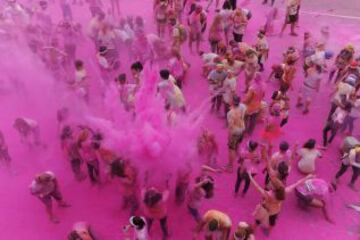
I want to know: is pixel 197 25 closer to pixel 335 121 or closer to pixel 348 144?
pixel 335 121

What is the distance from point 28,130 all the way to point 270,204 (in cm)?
456

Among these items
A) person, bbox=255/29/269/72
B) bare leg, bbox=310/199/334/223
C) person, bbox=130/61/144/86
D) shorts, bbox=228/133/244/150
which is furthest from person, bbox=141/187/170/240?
person, bbox=255/29/269/72

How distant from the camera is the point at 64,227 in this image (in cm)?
725

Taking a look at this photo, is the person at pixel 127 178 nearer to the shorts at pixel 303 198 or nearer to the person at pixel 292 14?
the shorts at pixel 303 198

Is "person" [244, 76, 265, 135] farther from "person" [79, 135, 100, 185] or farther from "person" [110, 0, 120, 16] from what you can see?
"person" [110, 0, 120, 16]

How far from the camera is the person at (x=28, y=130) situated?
8234 mm

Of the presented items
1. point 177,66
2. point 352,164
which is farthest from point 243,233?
point 177,66

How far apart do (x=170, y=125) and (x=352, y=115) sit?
358cm

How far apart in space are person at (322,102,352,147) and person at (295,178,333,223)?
1.55 m

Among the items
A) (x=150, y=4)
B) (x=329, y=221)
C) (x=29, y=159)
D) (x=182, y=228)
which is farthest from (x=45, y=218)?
(x=150, y=4)

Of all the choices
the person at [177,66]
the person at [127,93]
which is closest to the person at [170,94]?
the person at [127,93]

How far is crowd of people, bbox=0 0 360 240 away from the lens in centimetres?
688

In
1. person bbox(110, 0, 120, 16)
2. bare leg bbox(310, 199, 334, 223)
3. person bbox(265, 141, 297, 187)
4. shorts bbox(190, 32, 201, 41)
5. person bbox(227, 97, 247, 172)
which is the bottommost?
bare leg bbox(310, 199, 334, 223)

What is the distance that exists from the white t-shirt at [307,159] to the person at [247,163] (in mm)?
863
